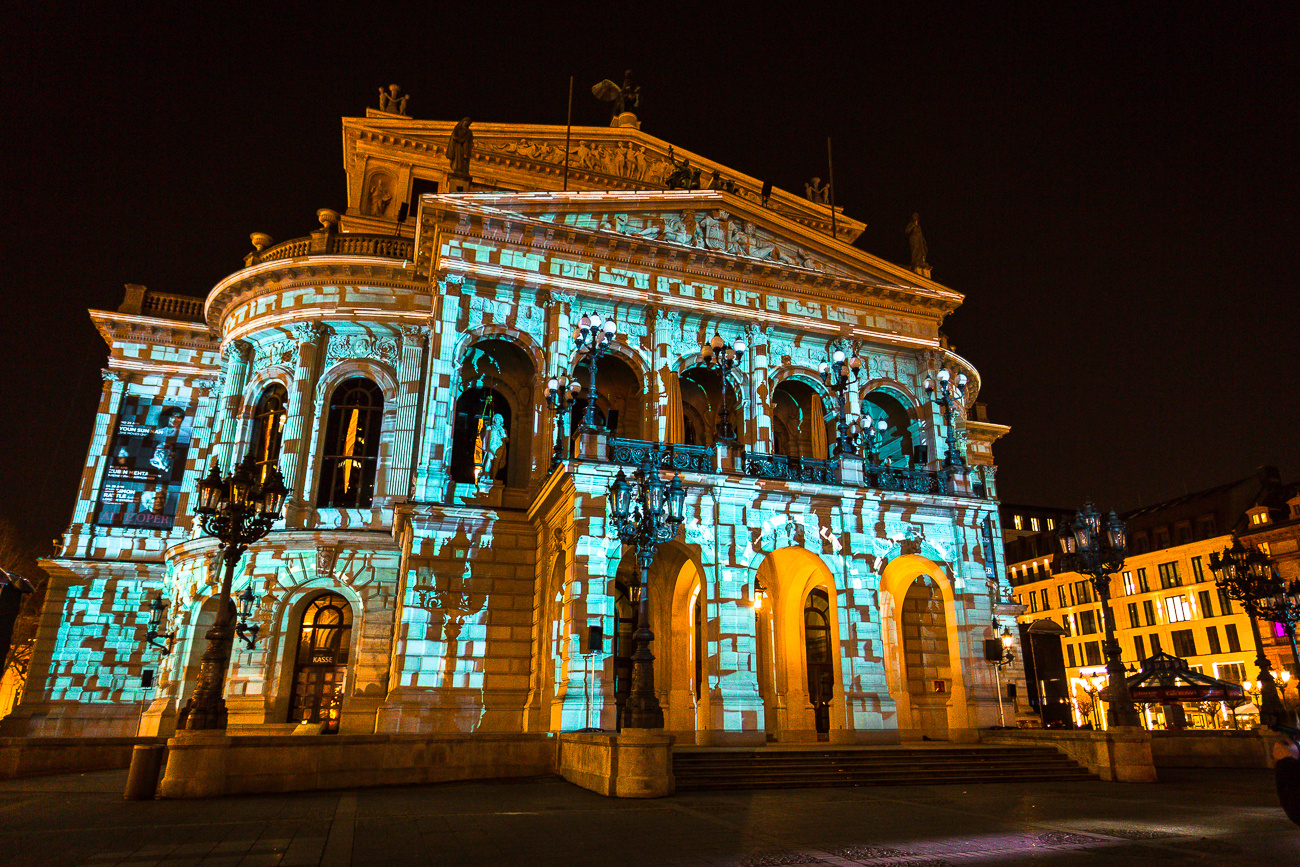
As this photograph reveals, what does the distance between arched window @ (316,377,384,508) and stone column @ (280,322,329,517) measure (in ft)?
2.13

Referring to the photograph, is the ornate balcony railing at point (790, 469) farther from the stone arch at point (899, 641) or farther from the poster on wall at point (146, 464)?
the poster on wall at point (146, 464)

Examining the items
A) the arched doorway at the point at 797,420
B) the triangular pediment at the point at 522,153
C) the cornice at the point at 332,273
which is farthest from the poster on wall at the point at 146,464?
the arched doorway at the point at 797,420

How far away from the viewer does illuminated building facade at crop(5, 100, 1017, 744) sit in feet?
70.1

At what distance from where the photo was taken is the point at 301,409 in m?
27.3

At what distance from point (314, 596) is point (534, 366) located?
1017 cm

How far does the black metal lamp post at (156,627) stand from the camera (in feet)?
87.8

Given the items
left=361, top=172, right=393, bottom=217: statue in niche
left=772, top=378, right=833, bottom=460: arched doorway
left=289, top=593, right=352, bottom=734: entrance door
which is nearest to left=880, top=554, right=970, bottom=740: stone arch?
left=772, top=378, right=833, bottom=460: arched doorway

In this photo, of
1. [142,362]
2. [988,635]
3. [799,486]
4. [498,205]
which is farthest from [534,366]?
[142,362]

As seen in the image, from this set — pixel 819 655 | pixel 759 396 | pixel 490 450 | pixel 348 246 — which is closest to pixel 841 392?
pixel 759 396

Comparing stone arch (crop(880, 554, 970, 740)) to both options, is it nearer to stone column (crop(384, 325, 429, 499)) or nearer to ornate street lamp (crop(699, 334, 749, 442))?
ornate street lamp (crop(699, 334, 749, 442))

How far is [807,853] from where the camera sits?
8289 mm

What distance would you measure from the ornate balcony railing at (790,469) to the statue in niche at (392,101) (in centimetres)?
2534

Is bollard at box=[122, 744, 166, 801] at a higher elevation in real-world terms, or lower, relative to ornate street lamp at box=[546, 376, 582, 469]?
lower

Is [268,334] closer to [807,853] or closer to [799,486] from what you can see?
[799,486]
